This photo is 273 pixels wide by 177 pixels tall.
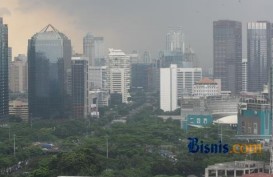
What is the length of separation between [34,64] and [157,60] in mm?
7836

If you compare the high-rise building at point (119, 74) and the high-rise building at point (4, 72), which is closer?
the high-rise building at point (4, 72)

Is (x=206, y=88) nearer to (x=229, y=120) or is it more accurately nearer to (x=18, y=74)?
(x=229, y=120)

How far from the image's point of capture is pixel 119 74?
2211cm

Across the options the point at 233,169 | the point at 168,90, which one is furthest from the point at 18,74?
the point at 233,169

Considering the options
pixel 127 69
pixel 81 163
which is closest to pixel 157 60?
pixel 127 69

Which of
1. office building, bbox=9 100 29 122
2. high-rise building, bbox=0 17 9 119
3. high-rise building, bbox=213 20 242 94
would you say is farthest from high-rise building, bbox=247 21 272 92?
high-rise building, bbox=0 17 9 119

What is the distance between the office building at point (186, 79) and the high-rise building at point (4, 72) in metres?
5.41

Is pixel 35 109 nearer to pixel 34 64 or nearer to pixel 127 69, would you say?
pixel 34 64

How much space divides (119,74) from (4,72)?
678cm

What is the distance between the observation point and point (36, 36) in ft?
56.4

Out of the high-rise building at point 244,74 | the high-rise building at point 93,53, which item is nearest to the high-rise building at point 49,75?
the high-rise building at point 244,74

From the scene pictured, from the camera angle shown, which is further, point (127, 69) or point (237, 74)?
point (127, 69)

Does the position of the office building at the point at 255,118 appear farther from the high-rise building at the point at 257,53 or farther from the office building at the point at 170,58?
the office building at the point at 170,58

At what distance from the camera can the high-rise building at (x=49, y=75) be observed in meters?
16.3
